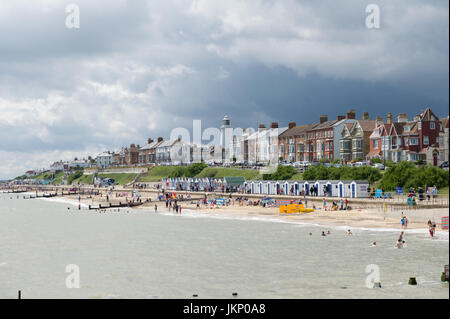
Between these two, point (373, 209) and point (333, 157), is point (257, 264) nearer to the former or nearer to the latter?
point (373, 209)

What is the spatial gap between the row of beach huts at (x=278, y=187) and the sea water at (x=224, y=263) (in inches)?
876

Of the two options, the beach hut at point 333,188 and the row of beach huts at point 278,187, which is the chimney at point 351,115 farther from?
the beach hut at point 333,188

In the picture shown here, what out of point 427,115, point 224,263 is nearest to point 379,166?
point 427,115

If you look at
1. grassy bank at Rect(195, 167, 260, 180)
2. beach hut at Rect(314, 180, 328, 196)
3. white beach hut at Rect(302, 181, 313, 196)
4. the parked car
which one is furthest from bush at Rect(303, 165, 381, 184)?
grassy bank at Rect(195, 167, 260, 180)

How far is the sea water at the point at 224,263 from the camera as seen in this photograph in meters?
23.3

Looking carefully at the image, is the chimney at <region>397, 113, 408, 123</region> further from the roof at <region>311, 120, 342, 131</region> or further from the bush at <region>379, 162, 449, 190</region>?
the bush at <region>379, 162, 449, 190</region>

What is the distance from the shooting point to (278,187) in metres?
86.4

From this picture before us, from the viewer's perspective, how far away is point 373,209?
190 ft

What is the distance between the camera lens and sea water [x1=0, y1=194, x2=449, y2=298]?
76.5 ft

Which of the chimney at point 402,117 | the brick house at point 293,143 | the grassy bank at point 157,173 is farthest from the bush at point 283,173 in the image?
the grassy bank at point 157,173

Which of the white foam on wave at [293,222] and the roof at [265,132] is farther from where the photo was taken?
the roof at [265,132]

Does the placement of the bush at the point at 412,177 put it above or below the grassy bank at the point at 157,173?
below
